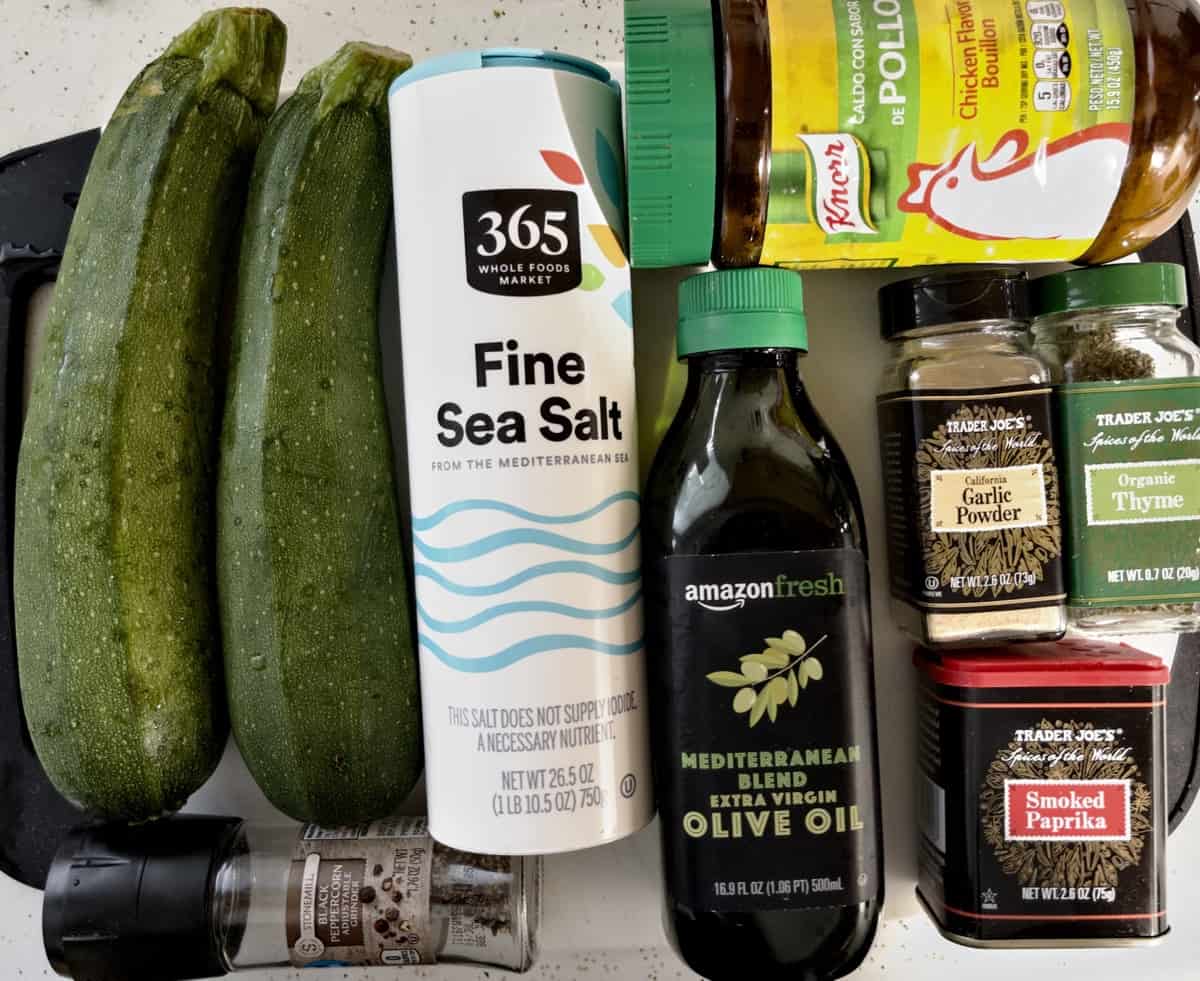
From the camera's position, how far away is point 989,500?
575 mm

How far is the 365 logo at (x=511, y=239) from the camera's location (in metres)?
0.52

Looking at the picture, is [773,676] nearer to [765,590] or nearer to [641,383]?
[765,590]

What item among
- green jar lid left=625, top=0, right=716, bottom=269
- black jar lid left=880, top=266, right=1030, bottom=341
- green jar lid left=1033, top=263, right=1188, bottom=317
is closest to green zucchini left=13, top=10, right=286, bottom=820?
green jar lid left=625, top=0, right=716, bottom=269

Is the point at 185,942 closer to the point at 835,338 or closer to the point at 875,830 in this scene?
the point at 875,830

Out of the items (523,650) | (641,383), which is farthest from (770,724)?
(641,383)

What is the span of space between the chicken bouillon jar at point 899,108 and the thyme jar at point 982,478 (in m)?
0.07

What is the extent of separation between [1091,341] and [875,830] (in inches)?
14.6

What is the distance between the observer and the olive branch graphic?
532 mm

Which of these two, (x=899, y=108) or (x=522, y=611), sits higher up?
(x=899, y=108)

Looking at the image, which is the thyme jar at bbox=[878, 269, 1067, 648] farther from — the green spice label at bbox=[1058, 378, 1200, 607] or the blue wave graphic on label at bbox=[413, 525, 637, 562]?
the blue wave graphic on label at bbox=[413, 525, 637, 562]

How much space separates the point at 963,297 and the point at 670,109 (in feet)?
0.78

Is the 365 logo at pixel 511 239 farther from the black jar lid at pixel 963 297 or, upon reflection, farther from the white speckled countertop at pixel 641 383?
the black jar lid at pixel 963 297

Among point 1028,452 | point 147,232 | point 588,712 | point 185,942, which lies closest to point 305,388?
point 147,232

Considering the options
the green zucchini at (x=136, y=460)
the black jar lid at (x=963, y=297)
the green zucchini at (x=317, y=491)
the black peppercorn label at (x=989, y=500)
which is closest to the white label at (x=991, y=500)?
the black peppercorn label at (x=989, y=500)
